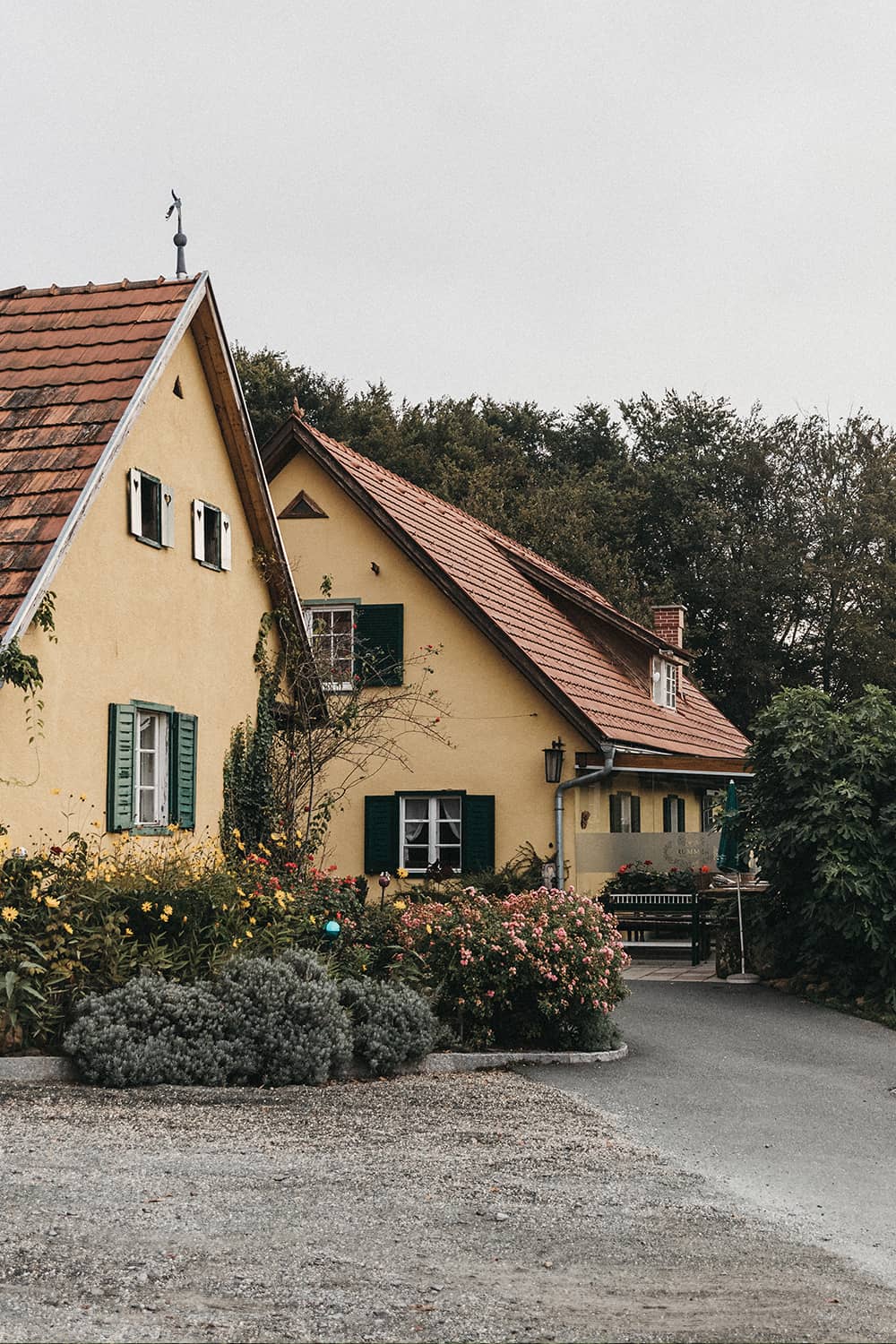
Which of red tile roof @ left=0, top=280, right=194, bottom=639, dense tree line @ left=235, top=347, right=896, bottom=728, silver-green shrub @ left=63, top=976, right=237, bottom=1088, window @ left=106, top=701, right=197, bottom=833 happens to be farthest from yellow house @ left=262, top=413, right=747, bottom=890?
dense tree line @ left=235, top=347, right=896, bottom=728

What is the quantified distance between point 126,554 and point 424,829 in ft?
33.2

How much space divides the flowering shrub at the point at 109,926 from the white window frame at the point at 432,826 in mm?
10659

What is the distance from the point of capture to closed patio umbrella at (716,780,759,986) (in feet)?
62.3

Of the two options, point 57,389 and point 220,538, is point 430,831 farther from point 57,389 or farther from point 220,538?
point 57,389

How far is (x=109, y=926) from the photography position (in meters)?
11.8

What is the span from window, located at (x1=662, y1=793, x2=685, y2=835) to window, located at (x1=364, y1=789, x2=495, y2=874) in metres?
5.92

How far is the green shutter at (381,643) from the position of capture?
2505 cm

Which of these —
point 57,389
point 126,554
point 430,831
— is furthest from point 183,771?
point 430,831

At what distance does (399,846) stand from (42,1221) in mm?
17648

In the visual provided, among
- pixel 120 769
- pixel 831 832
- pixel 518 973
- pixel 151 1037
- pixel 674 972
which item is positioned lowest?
pixel 674 972

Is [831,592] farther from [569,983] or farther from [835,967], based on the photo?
[569,983]

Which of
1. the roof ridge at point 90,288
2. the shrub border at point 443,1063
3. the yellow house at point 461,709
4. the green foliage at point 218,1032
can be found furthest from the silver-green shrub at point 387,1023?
the yellow house at point 461,709

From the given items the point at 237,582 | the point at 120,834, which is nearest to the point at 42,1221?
the point at 120,834

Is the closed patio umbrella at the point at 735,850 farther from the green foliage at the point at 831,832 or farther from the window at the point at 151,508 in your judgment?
the window at the point at 151,508
